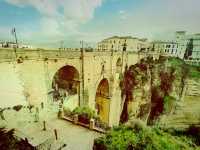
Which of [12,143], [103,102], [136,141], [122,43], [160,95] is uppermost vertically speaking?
[122,43]

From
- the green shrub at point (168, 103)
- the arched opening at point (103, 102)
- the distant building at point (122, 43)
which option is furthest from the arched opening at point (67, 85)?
the distant building at point (122, 43)

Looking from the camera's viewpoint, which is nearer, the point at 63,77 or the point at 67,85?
the point at 67,85

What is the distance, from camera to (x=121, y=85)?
76.1 ft

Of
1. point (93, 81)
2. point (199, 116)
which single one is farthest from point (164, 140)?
point (199, 116)

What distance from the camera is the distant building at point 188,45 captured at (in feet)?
167

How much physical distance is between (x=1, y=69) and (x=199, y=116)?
2513 cm

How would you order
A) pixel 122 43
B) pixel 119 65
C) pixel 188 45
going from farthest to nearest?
pixel 188 45
pixel 122 43
pixel 119 65

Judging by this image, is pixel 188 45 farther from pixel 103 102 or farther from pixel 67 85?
pixel 67 85

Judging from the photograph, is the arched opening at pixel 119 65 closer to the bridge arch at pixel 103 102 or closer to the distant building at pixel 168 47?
the bridge arch at pixel 103 102

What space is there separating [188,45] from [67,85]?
50159 millimetres

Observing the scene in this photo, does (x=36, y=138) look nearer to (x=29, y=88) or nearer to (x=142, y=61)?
(x=29, y=88)

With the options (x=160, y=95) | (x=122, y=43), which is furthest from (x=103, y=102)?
(x=122, y=43)

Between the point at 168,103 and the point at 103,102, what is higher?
the point at 103,102

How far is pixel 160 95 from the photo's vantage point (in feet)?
90.9
